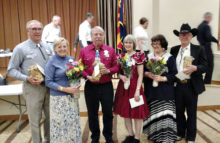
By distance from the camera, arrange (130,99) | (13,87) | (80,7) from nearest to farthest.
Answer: (130,99) < (13,87) < (80,7)

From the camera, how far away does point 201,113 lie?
13.3 ft

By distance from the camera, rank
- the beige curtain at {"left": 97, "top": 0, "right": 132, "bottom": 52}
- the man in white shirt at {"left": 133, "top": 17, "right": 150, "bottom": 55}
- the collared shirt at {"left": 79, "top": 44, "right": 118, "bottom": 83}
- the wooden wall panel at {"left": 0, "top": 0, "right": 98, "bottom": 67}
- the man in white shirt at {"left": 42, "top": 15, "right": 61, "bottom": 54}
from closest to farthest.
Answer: the collared shirt at {"left": 79, "top": 44, "right": 118, "bottom": 83} < the man in white shirt at {"left": 133, "top": 17, "right": 150, "bottom": 55} < the man in white shirt at {"left": 42, "top": 15, "right": 61, "bottom": 54} < the beige curtain at {"left": 97, "top": 0, "right": 132, "bottom": 52} < the wooden wall panel at {"left": 0, "top": 0, "right": 98, "bottom": 67}

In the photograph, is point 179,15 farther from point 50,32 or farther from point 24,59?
point 24,59

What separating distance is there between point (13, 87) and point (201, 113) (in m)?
3.48

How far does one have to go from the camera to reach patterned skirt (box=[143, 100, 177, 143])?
2.60m

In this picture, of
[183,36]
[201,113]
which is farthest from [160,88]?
[201,113]

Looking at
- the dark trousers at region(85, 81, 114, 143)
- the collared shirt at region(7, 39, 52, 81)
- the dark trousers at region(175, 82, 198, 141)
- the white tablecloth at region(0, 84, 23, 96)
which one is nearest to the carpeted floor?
the dark trousers at region(175, 82, 198, 141)

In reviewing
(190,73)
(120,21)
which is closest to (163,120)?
(190,73)

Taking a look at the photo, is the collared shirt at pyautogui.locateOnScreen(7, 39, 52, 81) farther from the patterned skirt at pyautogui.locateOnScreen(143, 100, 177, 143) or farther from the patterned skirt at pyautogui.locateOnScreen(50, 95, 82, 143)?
the patterned skirt at pyautogui.locateOnScreen(143, 100, 177, 143)

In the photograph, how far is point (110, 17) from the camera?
17.4 ft

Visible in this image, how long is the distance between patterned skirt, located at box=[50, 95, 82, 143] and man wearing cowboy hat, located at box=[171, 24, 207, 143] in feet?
4.44

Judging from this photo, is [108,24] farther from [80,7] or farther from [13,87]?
[13,87]

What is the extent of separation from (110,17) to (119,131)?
3060 millimetres

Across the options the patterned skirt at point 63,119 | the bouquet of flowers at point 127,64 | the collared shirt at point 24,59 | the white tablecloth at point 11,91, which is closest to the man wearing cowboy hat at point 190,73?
the bouquet of flowers at point 127,64
